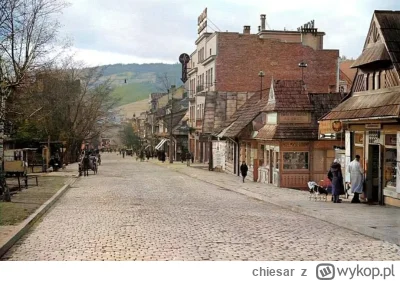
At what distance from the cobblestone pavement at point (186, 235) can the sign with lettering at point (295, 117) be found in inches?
285

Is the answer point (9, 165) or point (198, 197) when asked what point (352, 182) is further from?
point (9, 165)

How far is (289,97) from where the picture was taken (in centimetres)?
2295

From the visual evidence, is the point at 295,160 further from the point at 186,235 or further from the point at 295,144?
the point at 186,235

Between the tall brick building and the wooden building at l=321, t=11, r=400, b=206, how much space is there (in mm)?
9498

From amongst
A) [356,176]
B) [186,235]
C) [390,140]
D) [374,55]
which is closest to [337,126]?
[356,176]

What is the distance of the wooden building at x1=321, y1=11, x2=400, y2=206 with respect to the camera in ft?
44.2

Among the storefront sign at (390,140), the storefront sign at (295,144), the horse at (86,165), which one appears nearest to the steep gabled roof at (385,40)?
the storefront sign at (390,140)

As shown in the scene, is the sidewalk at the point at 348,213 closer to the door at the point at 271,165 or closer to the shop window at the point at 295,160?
the shop window at the point at 295,160

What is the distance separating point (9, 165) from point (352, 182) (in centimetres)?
1533

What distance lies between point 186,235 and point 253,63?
967 inches

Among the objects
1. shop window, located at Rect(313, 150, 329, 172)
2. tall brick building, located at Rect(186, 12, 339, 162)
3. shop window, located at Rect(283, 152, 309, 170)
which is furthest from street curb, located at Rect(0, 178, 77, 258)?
tall brick building, located at Rect(186, 12, 339, 162)

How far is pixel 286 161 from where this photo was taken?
2283 cm
